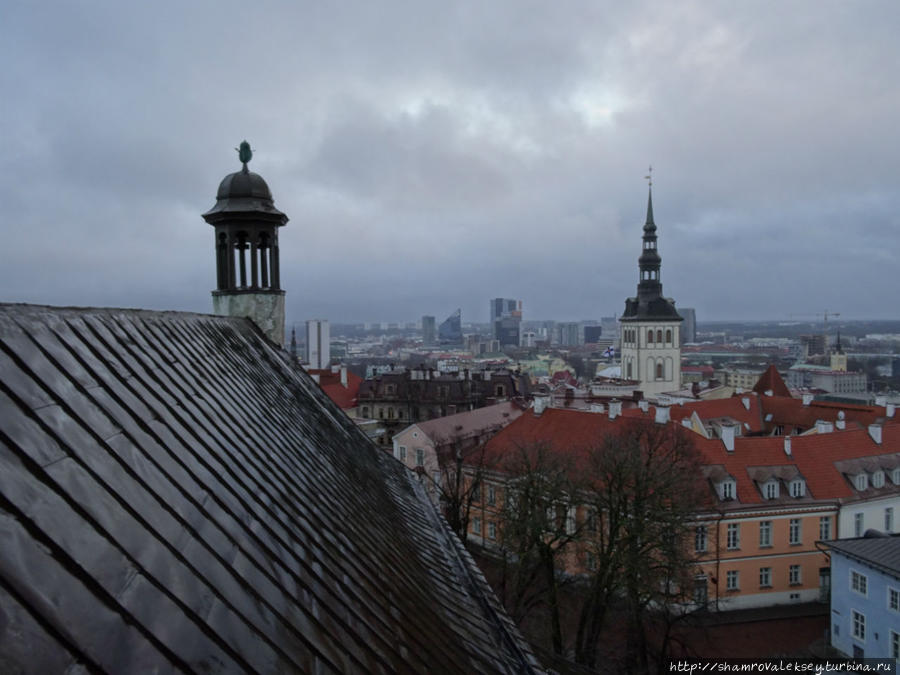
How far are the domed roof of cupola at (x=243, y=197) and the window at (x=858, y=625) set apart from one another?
80.3 feet

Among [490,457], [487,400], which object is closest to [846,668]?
[490,457]

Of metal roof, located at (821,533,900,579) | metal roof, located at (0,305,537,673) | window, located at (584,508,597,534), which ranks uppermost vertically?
metal roof, located at (0,305,537,673)

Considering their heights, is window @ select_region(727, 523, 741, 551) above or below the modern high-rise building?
below

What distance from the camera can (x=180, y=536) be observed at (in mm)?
3834

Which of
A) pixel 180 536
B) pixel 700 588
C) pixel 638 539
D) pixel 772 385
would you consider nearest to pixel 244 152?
pixel 180 536

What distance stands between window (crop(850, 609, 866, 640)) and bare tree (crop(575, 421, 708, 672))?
592 cm

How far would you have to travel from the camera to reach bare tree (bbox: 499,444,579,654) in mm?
21812

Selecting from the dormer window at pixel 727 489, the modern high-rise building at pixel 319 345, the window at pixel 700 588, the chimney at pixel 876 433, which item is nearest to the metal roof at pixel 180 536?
the window at pixel 700 588

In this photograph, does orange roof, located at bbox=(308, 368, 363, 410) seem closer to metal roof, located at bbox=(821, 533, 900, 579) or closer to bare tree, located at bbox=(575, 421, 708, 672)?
bare tree, located at bbox=(575, 421, 708, 672)

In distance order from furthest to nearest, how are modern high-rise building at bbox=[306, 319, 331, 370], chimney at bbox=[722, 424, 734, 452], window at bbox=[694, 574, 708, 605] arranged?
1. modern high-rise building at bbox=[306, 319, 331, 370]
2. chimney at bbox=[722, 424, 734, 452]
3. window at bbox=[694, 574, 708, 605]

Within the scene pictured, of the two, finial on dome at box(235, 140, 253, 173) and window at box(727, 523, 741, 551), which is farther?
window at box(727, 523, 741, 551)

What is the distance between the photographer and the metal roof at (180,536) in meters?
2.68

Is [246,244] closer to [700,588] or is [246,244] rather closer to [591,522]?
[591,522]

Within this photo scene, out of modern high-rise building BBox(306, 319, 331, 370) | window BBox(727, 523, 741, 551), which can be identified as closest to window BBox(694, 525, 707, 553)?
window BBox(727, 523, 741, 551)
